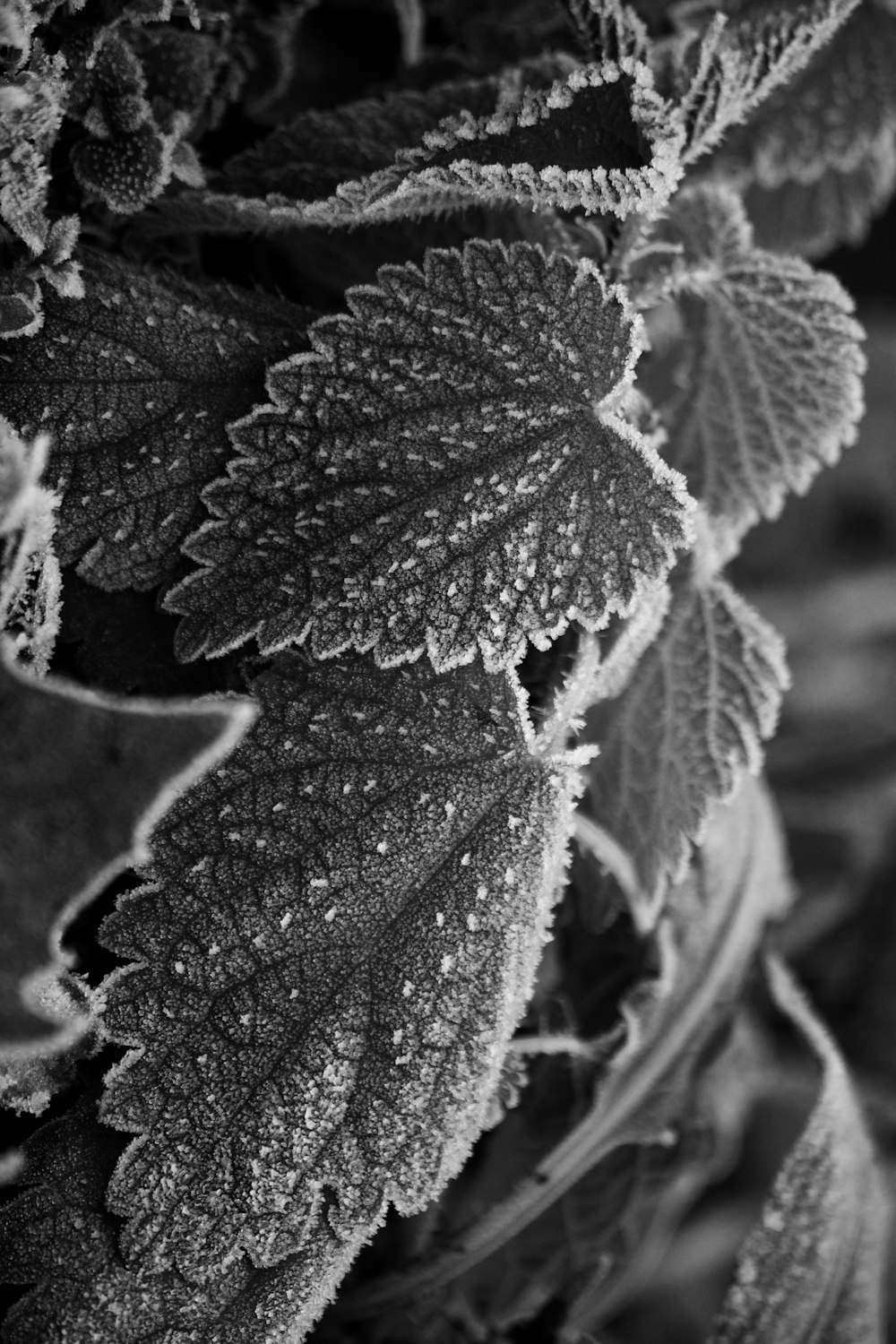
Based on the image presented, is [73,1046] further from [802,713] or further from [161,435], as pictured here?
[802,713]

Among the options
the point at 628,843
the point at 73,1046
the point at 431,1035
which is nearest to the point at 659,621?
the point at 628,843

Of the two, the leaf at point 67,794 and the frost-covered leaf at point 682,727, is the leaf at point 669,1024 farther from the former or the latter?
the leaf at point 67,794

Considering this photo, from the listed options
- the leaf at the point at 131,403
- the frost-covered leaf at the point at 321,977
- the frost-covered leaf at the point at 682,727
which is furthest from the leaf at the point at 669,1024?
the leaf at the point at 131,403

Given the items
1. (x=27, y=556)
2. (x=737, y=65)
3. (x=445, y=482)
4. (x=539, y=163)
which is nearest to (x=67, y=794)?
(x=27, y=556)

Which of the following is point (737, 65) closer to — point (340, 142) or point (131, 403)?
point (340, 142)

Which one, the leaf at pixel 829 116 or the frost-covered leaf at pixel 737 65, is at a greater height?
the frost-covered leaf at pixel 737 65

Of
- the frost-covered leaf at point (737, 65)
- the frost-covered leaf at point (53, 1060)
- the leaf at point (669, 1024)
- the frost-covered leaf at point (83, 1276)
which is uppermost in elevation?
the frost-covered leaf at point (737, 65)

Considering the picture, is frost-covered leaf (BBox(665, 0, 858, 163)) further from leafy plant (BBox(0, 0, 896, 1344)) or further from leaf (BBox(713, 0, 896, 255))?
leaf (BBox(713, 0, 896, 255))
